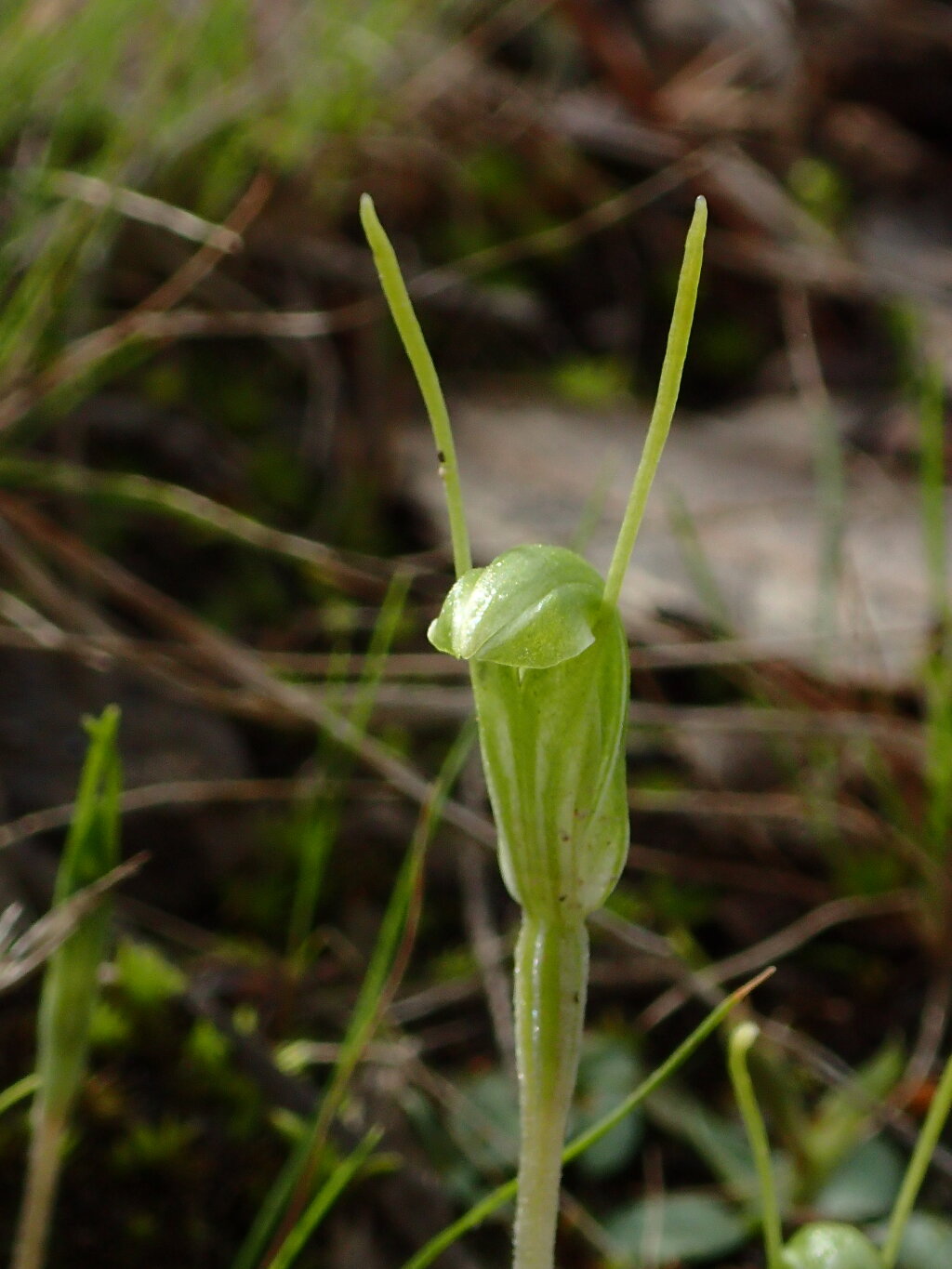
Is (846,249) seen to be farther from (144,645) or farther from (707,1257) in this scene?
(707,1257)

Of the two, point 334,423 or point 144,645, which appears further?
point 334,423

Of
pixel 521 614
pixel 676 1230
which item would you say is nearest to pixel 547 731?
pixel 521 614

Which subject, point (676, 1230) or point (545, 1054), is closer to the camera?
point (545, 1054)

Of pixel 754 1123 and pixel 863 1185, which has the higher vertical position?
pixel 754 1123

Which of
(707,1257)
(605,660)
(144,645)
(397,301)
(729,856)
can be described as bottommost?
(729,856)

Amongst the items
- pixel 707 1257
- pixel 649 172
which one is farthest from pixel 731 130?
pixel 707 1257

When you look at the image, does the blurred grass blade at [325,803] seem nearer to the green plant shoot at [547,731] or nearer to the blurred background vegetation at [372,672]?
the blurred background vegetation at [372,672]

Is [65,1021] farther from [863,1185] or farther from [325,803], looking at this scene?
[863,1185]

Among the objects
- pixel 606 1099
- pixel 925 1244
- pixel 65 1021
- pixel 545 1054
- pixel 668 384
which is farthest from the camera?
pixel 606 1099
